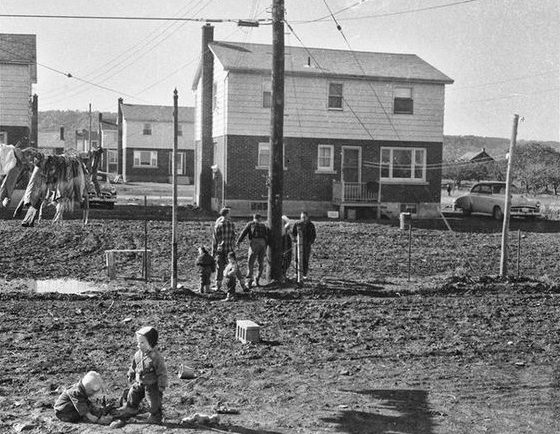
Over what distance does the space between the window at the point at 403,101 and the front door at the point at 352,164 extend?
9.20ft

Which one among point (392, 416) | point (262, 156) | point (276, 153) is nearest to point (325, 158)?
point (262, 156)

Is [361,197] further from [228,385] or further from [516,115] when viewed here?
[228,385]

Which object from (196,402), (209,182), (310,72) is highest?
(310,72)

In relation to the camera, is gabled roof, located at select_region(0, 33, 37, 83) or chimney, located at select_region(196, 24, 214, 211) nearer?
gabled roof, located at select_region(0, 33, 37, 83)

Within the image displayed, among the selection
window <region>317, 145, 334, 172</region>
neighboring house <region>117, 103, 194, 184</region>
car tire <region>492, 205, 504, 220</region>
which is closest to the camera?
window <region>317, 145, 334, 172</region>

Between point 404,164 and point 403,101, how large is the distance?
3.03m

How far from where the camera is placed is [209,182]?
3912 centimetres

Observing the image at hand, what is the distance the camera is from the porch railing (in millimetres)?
36516

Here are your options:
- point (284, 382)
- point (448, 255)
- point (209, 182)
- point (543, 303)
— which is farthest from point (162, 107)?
point (284, 382)

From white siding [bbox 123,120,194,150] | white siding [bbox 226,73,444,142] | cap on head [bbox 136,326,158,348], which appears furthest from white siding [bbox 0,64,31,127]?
white siding [bbox 123,120,194,150]

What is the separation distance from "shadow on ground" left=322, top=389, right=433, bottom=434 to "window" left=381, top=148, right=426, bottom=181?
28029 mm

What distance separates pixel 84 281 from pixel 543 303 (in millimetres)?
11020

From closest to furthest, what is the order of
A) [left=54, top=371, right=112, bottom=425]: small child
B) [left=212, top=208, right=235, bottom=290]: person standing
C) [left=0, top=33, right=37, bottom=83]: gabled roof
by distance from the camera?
[left=54, top=371, right=112, bottom=425]: small child → [left=212, top=208, right=235, bottom=290]: person standing → [left=0, top=33, right=37, bottom=83]: gabled roof

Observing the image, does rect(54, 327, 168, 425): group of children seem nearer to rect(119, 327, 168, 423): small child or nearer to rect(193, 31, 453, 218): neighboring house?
rect(119, 327, 168, 423): small child
